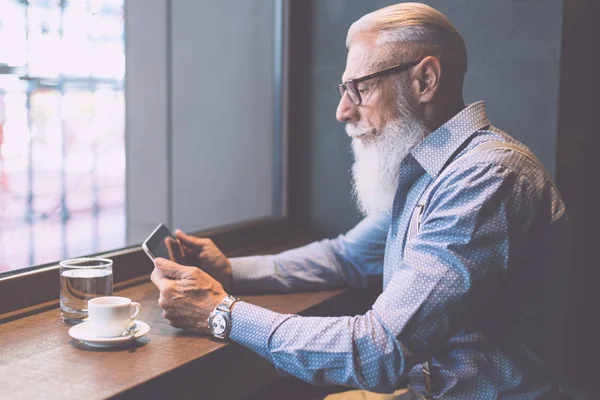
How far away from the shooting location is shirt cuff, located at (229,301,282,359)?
53.2 inches

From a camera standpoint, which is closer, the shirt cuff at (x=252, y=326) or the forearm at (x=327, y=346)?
the forearm at (x=327, y=346)

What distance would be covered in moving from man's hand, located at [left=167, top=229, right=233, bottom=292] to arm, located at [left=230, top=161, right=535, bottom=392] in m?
0.52

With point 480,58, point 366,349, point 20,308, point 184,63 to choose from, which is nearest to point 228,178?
point 184,63

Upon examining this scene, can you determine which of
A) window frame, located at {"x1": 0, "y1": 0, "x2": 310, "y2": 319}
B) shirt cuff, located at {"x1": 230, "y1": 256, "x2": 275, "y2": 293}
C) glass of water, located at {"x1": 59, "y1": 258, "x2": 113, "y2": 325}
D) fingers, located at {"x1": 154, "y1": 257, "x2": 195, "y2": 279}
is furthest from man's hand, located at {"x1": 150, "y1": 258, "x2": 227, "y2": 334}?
window frame, located at {"x1": 0, "y1": 0, "x2": 310, "y2": 319}

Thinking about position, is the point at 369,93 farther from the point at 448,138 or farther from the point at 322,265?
the point at 322,265

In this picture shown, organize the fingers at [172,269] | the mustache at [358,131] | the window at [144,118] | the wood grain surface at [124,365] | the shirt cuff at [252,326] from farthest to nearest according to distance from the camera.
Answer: the window at [144,118]
the mustache at [358,131]
the fingers at [172,269]
the shirt cuff at [252,326]
the wood grain surface at [124,365]

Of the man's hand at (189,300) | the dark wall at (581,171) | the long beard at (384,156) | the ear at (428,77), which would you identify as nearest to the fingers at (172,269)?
the man's hand at (189,300)

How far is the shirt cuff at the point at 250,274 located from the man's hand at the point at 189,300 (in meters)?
0.37

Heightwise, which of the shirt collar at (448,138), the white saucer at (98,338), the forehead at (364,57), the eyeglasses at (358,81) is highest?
the forehead at (364,57)

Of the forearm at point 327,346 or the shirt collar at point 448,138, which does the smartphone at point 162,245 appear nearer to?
the forearm at point 327,346

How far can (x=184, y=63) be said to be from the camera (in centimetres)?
280

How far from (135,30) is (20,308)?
160 centimetres

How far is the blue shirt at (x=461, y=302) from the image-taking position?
1.23 meters

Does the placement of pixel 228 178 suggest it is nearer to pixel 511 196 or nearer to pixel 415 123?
pixel 415 123
